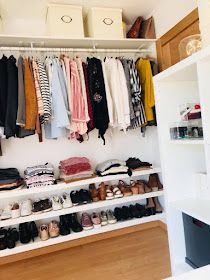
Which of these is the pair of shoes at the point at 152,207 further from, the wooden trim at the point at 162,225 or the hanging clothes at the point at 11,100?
the hanging clothes at the point at 11,100

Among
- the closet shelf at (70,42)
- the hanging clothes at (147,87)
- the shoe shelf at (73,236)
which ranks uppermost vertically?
the closet shelf at (70,42)

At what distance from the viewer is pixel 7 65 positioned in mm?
1840

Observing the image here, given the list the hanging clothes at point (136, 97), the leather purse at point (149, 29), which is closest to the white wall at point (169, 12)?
the leather purse at point (149, 29)

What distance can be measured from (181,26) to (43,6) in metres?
1.19

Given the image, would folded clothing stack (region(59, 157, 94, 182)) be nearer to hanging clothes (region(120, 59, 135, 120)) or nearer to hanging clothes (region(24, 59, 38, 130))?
hanging clothes (region(24, 59, 38, 130))

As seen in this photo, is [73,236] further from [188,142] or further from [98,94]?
[188,142]

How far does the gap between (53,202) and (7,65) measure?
121 cm

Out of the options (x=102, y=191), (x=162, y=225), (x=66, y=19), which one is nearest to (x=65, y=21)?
(x=66, y=19)

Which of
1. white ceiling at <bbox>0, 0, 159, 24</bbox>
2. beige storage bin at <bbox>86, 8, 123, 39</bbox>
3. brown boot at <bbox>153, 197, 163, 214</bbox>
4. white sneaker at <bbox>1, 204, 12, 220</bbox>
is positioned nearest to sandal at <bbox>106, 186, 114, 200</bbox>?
brown boot at <bbox>153, 197, 163, 214</bbox>

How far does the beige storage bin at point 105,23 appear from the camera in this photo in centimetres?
204

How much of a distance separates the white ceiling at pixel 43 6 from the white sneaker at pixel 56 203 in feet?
5.59

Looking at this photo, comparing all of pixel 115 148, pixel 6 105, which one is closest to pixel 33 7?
pixel 6 105

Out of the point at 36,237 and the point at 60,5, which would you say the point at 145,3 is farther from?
the point at 36,237

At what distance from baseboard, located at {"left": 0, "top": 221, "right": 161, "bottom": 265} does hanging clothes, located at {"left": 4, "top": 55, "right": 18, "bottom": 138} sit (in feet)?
3.49
